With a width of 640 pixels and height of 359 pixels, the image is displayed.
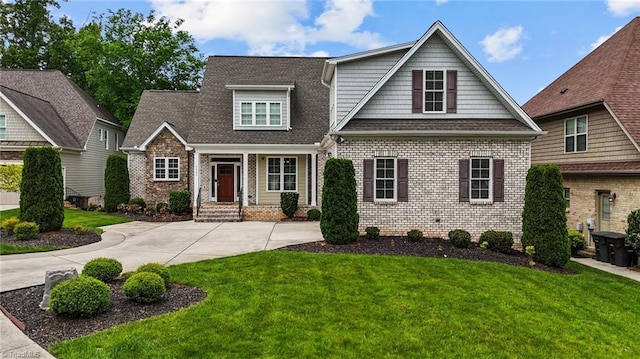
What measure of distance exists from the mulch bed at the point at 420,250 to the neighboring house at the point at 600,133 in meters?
5.09

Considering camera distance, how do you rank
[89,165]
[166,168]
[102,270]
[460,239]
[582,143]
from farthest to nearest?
[89,165] → [166,168] → [582,143] → [460,239] → [102,270]

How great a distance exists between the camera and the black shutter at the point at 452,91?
1320cm

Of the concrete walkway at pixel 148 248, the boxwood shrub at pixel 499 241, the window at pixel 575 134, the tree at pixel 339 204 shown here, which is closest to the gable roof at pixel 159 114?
the concrete walkway at pixel 148 248

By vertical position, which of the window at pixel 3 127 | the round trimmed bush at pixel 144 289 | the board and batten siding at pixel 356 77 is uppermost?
the board and batten siding at pixel 356 77

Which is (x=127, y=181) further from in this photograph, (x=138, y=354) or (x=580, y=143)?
(x=580, y=143)

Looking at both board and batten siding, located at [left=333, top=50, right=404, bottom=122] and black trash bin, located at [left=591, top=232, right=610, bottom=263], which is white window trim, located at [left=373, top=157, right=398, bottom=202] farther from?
black trash bin, located at [left=591, top=232, right=610, bottom=263]

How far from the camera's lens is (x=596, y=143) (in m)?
14.6

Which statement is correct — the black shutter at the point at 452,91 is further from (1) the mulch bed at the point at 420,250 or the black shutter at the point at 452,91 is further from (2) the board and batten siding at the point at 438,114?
(1) the mulch bed at the point at 420,250

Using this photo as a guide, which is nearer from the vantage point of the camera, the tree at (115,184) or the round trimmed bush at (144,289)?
the round trimmed bush at (144,289)

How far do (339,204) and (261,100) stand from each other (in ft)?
32.0

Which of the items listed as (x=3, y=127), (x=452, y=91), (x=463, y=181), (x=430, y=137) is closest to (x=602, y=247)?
(x=463, y=181)

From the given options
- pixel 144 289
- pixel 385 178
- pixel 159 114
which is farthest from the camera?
pixel 159 114

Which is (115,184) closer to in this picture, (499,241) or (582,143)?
(499,241)

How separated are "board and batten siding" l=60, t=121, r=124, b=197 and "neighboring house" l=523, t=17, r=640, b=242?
2564cm
